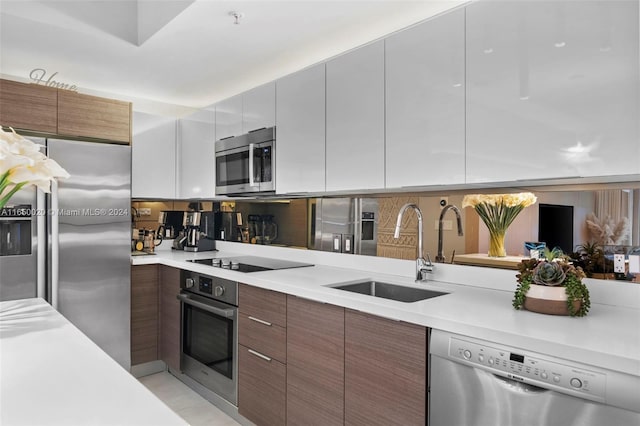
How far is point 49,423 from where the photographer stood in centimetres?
72

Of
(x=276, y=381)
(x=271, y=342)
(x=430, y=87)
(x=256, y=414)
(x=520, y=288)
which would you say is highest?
(x=430, y=87)

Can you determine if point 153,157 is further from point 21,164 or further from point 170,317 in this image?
point 21,164

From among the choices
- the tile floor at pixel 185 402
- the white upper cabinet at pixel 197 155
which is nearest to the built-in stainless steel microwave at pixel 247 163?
the white upper cabinet at pixel 197 155

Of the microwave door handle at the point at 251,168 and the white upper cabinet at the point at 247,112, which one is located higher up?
the white upper cabinet at the point at 247,112

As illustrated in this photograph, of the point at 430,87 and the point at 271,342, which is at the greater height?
the point at 430,87

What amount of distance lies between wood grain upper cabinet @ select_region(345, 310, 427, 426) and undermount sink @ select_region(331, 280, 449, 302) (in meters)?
0.41

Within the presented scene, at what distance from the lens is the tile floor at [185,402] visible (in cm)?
259

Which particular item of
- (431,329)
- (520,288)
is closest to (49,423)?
(431,329)

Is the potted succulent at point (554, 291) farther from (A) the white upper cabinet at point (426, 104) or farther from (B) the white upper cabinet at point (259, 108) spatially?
(B) the white upper cabinet at point (259, 108)

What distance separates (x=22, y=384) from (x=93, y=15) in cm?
246

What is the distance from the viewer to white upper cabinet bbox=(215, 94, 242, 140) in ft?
10.4

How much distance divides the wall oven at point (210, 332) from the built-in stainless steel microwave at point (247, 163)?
70 centimetres

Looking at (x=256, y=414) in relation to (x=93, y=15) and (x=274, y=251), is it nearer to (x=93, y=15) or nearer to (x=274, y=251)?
(x=274, y=251)

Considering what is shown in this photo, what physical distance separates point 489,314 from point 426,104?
0.98 m
